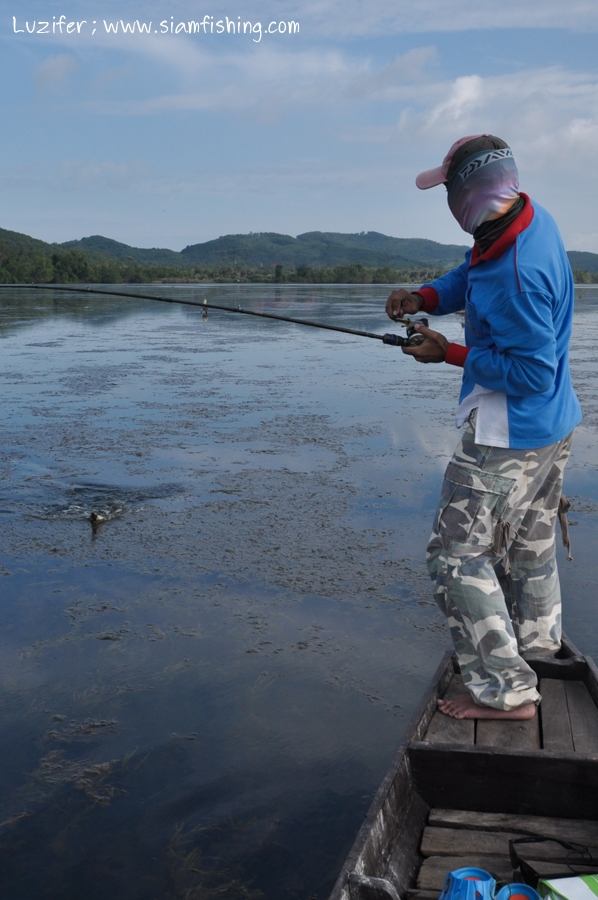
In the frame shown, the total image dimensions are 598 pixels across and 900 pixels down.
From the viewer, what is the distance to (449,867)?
9.88 feet

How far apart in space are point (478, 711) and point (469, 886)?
1.07 m

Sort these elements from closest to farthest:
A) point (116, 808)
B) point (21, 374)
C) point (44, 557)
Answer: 1. point (116, 808)
2. point (44, 557)
3. point (21, 374)

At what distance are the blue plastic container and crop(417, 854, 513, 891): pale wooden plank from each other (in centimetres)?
16

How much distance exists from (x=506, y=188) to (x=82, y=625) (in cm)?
358

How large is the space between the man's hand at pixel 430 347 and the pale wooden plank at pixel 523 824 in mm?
1782

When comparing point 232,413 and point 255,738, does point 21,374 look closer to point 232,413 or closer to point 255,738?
point 232,413

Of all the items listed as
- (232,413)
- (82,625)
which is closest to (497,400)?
(82,625)

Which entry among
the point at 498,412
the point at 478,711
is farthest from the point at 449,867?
the point at 498,412

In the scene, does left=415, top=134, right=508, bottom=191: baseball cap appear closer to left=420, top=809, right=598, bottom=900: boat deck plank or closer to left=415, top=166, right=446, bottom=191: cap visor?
left=415, top=166, right=446, bottom=191: cap visor

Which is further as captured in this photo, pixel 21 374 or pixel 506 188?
pixel 21 374

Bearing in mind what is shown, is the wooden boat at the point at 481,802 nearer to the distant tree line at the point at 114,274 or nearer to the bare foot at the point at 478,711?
the bare foot at the point at 478,711

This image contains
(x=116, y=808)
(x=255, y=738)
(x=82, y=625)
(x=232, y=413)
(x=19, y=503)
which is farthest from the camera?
(x=232, y=413)

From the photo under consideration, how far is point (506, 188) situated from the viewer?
3.55 meters

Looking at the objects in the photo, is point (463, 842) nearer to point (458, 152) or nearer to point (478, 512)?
point (478, 512)
